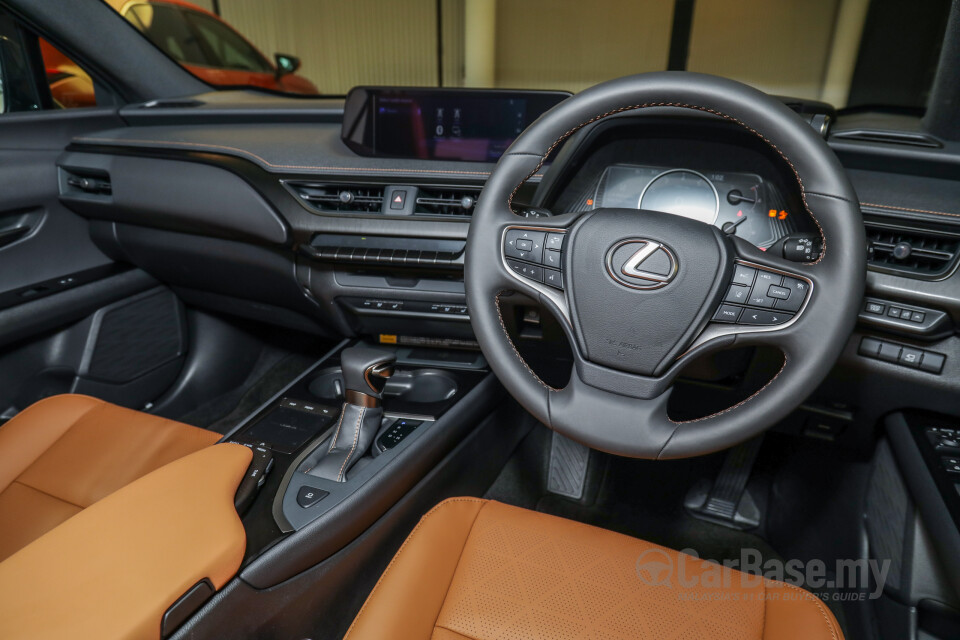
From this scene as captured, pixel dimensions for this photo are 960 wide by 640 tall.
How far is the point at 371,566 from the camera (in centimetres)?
113

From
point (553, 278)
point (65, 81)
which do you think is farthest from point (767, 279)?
point (65, 81)

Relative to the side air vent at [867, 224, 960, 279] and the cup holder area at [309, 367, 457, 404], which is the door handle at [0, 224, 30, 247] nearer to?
the cup holder area at [309, 367, 457, 404]

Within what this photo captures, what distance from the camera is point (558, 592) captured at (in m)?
0.82

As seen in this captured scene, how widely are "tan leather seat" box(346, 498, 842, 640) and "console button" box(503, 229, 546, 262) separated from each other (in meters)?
0.41

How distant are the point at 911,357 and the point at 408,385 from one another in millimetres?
992

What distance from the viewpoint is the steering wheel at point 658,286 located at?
0.70 meters

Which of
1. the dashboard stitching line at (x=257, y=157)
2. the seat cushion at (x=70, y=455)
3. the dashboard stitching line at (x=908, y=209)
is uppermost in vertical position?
the dashboard stitching line at (x=257, y=157)

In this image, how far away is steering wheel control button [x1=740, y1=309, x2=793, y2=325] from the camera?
29.1 inches

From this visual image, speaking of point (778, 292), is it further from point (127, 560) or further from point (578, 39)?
point (578, 39)

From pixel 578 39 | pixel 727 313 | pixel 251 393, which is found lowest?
pixel 251 393

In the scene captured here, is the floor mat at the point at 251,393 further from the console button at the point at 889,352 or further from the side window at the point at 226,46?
the console button at the point at 889,352

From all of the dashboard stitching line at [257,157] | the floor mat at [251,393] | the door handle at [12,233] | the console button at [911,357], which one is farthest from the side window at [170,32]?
the console button at [911,357]

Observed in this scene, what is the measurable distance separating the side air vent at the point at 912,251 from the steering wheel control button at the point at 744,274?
0.35 metres

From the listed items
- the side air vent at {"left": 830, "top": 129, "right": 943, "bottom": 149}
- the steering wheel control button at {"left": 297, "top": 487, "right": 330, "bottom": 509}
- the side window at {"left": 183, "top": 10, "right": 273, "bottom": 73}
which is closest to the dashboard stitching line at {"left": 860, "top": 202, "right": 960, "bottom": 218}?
the side air vent at {"left": 830, "top": 129, "right": 943, "bottom": 149}
